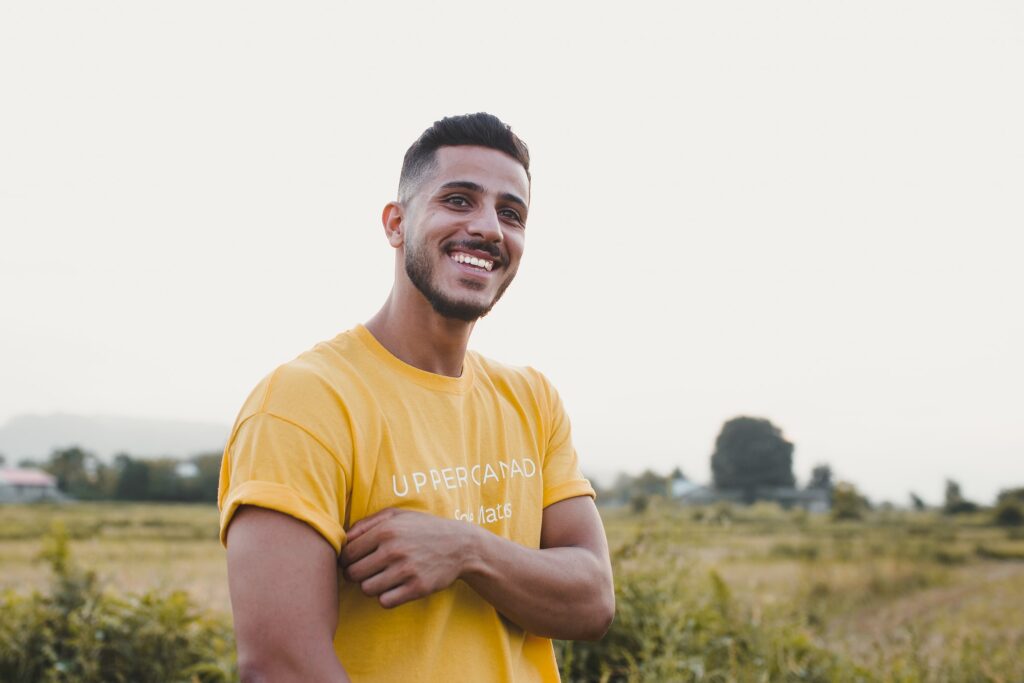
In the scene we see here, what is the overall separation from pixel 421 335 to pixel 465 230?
0.94ft

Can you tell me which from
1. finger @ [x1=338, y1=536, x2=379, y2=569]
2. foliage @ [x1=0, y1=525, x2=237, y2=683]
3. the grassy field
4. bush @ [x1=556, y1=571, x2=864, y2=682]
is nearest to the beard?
finger @ [x1=338, y1=536, x2=379, y2=569]

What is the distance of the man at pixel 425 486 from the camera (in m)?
1.52

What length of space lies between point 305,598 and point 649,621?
10.3 ft

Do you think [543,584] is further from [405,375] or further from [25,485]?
[25,485]

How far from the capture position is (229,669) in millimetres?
4184

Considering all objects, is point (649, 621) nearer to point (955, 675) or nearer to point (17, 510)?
point (955, 675)

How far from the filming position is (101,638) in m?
4.79

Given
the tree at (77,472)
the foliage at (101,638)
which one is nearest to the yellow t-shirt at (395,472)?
the foliage at (101,638)

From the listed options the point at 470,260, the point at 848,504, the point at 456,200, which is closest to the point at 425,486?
the point at 470,260

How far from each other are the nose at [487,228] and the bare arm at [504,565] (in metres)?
0.71

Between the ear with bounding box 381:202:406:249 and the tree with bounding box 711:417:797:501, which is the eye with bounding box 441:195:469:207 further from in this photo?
the tree with bounding box 711:417:797:501

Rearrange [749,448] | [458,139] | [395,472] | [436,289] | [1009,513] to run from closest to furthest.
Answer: [395,472] → [436,289] → [458,139] → [749,448] → [1009,513]

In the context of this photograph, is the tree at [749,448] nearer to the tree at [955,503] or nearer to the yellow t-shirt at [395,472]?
the yellow t-shirt at [395,472]

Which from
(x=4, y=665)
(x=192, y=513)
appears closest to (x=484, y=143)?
(x=4, y=665)
